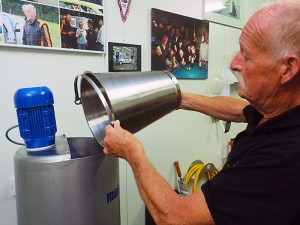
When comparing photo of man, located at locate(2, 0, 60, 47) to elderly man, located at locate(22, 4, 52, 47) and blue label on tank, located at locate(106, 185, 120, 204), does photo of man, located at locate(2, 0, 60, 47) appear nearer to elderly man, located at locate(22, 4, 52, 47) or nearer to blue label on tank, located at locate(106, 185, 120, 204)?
elderly man, located at locate(22, 4, 52, 47)

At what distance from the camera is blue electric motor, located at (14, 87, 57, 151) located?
829mm

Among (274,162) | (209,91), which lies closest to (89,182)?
(274,162)

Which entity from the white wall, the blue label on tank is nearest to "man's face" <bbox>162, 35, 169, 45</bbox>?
the white wall

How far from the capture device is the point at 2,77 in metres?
1.10

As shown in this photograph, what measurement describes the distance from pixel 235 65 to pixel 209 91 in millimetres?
1293

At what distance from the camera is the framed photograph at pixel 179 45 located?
166 centimetres

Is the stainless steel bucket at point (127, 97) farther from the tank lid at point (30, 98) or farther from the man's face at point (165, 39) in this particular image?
the man's face at point (165, 39)

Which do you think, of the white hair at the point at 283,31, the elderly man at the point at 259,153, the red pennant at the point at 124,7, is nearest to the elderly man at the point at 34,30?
the red pennant at the point at 124,7

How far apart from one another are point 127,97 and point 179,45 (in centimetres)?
108

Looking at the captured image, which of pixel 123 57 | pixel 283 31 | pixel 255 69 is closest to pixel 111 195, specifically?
pixel 255 69

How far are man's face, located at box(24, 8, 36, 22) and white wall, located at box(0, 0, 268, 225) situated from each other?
129 mm

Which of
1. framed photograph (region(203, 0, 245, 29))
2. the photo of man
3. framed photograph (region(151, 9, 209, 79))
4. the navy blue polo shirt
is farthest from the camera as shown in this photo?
framed photograph (region(203, 0, 245, 29))

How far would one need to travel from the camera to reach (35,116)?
0.85 m

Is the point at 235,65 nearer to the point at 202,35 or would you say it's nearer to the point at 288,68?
the point at 288,68
